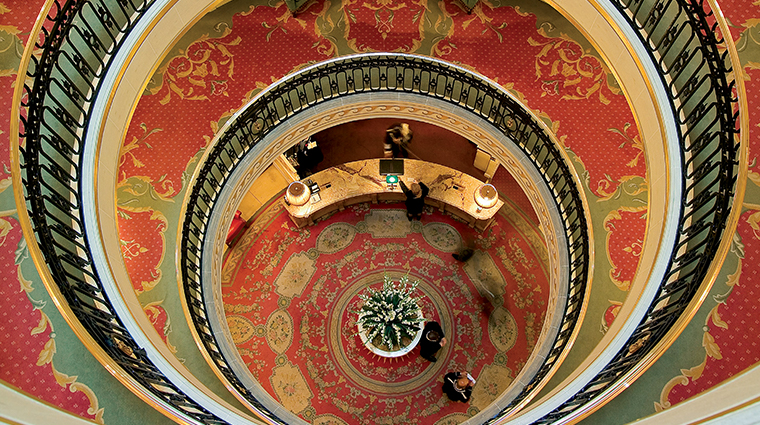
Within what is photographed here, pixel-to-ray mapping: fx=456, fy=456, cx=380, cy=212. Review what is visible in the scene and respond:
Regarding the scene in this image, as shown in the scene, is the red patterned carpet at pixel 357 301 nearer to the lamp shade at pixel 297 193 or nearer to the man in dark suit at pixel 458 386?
the man in dark suit at pixel 458 386

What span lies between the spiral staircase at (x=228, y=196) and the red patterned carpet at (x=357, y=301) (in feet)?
7.65

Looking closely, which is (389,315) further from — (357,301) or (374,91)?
(374,91)

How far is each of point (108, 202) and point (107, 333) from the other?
1.43 meters

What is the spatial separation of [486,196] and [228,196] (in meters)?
4.43

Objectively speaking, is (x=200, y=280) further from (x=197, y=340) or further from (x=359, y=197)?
(x=359, y=197)

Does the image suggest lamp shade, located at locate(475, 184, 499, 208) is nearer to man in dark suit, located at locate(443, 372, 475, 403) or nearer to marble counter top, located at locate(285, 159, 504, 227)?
marble counter top, located at locate(285, 159, 504, 227)

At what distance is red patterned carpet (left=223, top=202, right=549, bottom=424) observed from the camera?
24.9 feet

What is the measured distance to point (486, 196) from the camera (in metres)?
8.16

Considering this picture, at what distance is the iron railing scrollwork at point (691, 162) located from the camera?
3350 mm

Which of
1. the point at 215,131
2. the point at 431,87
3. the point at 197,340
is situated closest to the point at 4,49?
the point at 215,131

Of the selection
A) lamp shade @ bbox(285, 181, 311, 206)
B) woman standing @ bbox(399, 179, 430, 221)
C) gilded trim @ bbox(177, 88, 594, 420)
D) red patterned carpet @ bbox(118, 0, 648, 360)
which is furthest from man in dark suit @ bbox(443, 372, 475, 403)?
lamp shade @ bbox(285, 181, 311, 206)

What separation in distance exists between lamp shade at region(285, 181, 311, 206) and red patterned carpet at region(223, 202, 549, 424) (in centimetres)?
86

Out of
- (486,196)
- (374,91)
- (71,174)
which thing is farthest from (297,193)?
(71,174)

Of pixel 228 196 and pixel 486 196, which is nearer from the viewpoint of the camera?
pixel 228 196
